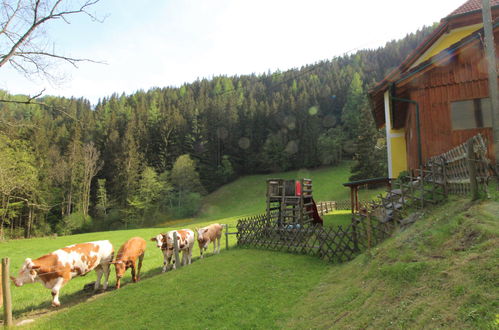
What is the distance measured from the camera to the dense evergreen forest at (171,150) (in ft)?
149

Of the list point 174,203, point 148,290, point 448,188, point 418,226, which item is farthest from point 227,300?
point 174,203

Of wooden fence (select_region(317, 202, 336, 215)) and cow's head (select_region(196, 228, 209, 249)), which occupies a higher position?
cow's head (select_region(196, 228, 209, 249))

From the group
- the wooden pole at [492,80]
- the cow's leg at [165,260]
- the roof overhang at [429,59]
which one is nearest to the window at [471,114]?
the roof overhang at [429,59]

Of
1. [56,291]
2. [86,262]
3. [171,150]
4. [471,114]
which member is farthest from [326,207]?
[171,150]

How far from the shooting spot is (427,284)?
462cm

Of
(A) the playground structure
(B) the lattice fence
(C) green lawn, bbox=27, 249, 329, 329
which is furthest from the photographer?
(A) the playground structure

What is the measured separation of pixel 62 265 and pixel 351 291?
889cm

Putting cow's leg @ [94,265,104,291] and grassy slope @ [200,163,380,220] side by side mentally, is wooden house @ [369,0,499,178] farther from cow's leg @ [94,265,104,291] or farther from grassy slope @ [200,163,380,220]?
grassy slope @ [200,163,380,220]

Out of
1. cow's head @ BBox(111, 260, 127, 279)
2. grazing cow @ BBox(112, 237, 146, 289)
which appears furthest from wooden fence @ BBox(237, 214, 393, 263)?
cow's head @ BBox(111, 260, 127, 279)

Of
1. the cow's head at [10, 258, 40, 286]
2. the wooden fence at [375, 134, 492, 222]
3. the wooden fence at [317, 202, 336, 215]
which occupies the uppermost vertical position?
the wooden fence at [375, 134, 492, 222]

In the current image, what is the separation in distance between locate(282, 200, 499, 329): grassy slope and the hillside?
0.01 m

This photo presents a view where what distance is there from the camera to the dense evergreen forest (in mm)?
45531

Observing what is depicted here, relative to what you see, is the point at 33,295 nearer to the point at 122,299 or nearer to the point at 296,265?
the point at 122,299

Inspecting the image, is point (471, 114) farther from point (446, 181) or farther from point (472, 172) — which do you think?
point (472, 172)
